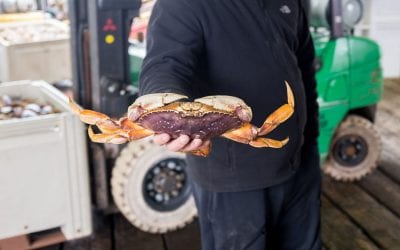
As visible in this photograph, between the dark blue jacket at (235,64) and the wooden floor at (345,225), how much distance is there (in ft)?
3.33

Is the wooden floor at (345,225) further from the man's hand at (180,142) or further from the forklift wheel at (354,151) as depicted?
the man's hand at (180,142)

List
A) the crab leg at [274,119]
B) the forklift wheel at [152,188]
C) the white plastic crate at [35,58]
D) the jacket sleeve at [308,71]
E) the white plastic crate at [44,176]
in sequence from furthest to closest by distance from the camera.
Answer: the white plastic crate at [35,58] < the forklift wheel at [152,188] < the white plastic crate at [44,176] < the jacket sleeve at [308,71] < the crab leg at [274,119]

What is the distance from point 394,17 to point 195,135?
416cm

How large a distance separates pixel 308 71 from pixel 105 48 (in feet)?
2.91

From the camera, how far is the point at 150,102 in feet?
2.77

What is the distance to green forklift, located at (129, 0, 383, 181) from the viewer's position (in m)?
2.43

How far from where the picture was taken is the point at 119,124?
935mm

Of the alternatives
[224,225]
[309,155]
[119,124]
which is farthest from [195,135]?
[309,155]

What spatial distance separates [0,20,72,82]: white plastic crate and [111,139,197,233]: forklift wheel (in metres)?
0.82

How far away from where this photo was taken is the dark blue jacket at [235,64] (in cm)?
108

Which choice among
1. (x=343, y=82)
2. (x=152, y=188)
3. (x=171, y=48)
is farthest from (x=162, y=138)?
(x=343, y=82)

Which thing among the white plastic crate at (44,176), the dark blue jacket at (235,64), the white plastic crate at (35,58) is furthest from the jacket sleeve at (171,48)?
the white plastic crate at (35,58)

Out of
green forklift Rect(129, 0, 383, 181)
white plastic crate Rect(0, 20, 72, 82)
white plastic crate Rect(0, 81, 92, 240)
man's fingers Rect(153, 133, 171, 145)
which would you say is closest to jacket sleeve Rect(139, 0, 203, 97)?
man's fingers Rect(153, 133, 171, 145)

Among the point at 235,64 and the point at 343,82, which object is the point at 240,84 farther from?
the point at 343,82
